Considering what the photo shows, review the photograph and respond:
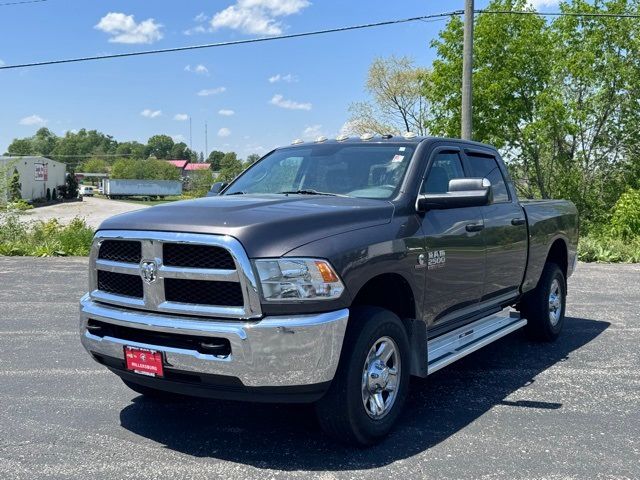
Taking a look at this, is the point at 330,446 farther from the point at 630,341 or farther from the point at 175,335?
the point at 630,341

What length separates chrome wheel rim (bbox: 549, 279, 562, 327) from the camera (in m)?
6.62

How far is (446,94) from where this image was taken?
24453 millimetres

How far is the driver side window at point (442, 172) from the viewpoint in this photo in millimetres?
4680

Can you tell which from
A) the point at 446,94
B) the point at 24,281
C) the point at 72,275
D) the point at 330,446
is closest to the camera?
the point at 330,446

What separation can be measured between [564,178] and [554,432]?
928 inches

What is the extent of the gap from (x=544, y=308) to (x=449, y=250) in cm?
238

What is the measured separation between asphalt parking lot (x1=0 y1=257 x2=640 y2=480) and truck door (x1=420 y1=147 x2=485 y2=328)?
76 centimetres

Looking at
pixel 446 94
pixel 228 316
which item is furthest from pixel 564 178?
pixel 228 316

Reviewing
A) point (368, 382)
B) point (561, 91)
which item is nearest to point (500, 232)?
point (368, 382)

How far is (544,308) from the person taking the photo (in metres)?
6.41

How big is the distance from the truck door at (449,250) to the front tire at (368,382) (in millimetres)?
558

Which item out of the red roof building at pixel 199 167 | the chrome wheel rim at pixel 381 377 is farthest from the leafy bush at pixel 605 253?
the red roof building at pixel 199 167

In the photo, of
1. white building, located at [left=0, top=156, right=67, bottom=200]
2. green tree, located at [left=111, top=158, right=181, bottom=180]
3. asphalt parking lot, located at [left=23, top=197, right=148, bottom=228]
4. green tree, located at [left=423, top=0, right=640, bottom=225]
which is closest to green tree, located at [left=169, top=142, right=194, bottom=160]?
green tree, located at [left=111, top=158, right=181, bottom=180]

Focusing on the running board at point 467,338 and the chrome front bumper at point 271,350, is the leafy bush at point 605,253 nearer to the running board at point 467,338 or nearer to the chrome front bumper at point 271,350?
the running board at point 467,338
